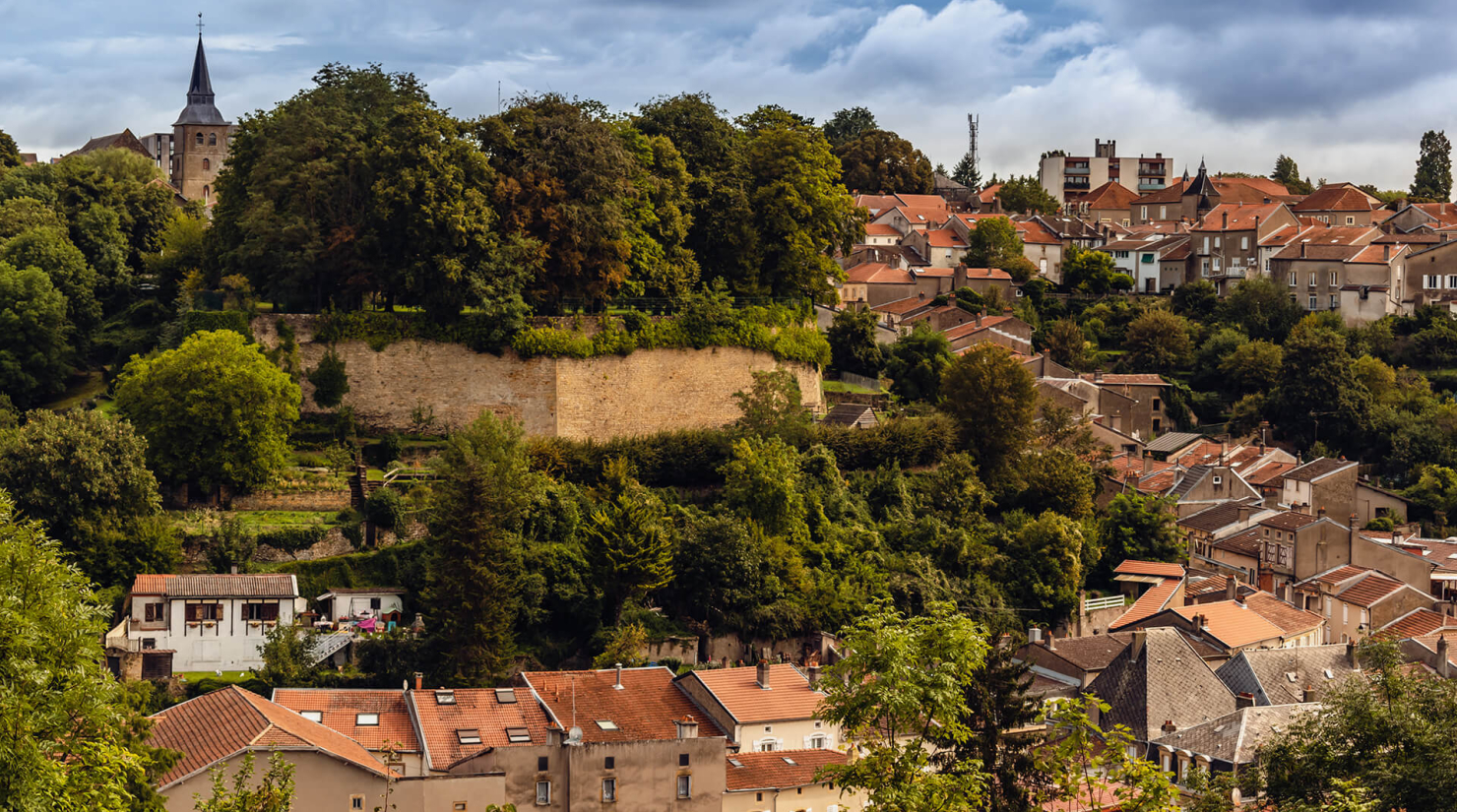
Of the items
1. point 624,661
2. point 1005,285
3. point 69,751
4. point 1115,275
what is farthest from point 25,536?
point 1115,275

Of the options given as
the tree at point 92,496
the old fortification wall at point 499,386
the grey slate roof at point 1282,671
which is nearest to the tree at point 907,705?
the grey slate roof at point 1282,671

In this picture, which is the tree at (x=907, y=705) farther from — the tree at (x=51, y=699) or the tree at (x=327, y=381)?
the tree at (x=327, y=381)

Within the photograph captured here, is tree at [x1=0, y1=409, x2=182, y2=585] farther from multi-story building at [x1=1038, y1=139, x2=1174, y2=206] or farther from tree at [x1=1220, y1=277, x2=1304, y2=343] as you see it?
multi-story building at [x1=1038, y1=139, x2=1174, y2=206]

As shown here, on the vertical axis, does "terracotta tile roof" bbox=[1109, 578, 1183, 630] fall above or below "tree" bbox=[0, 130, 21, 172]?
below

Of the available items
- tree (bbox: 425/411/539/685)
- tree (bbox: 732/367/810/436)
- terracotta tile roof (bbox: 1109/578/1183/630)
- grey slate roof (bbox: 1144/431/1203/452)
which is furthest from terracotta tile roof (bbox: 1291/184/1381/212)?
tree (bbox: 425/411/539/685)

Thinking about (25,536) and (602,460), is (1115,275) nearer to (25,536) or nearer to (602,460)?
(602,460)

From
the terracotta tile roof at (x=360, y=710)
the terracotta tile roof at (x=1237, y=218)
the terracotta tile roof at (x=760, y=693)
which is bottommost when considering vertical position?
the terracotta tile roof at (x=760, y=693)
